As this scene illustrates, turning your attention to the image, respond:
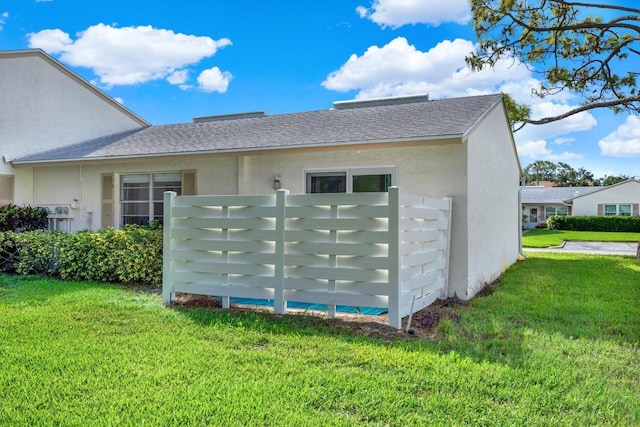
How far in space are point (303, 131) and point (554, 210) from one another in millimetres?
41039

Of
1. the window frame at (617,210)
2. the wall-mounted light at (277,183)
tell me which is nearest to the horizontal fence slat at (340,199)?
the wall-mounted light at (277,183)

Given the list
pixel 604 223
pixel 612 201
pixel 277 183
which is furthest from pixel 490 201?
pixel 612 201

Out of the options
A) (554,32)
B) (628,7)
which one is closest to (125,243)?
(554,32)

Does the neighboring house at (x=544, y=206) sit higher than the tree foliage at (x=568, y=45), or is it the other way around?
the tree foliage at (x=568, y=45)

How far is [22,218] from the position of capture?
10797mm

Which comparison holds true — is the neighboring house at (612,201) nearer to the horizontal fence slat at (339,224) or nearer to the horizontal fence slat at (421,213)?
the horizontal fence slat at (421,213)

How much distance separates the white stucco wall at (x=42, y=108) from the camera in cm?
1184

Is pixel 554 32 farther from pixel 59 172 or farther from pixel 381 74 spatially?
pixel 59 172

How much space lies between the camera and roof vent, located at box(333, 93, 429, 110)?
37.1 ft

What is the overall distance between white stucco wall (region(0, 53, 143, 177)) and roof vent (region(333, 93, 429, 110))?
8.13 metres

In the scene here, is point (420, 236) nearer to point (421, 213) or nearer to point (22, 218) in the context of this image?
point (421, 213)

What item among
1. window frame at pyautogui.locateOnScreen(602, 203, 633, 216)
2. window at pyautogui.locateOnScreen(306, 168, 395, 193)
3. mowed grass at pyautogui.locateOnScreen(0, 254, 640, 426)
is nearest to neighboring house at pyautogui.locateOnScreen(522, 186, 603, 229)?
window frame at pyautogui.locateOnScreen(602, 203, 633, 216)

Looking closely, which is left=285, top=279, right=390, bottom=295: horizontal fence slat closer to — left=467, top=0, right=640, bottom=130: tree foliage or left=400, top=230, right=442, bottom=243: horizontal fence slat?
left=400, top=230, right=442, bottom=243: horizontal fence slat

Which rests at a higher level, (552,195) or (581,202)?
(552,195)
